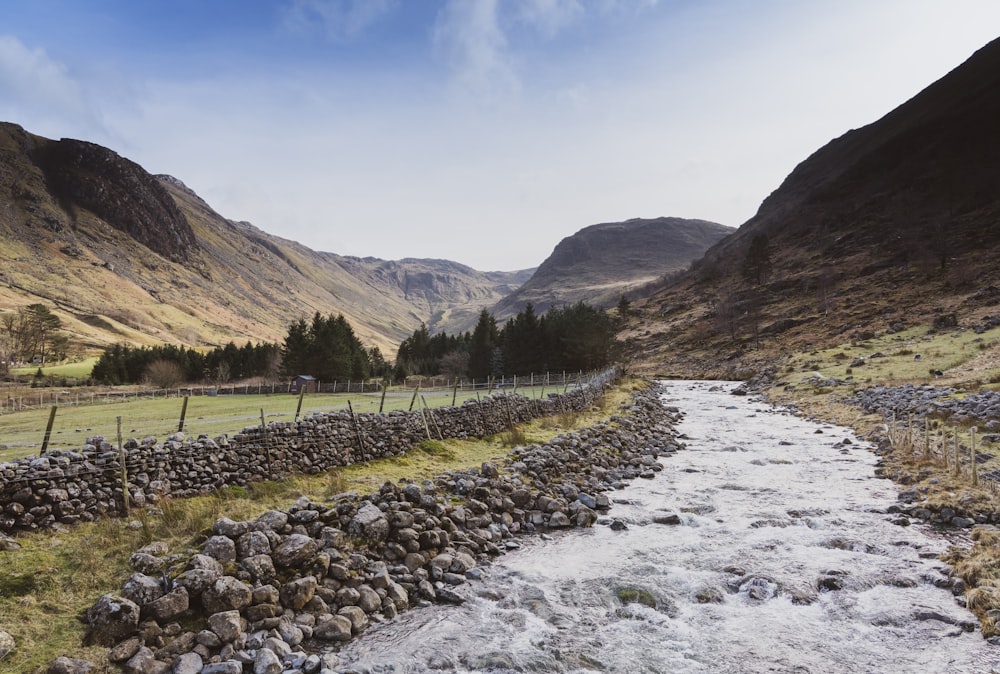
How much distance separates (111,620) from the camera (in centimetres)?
934

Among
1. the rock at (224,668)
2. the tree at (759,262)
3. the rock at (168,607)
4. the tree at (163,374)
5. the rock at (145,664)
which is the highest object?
the tree at (759,262)

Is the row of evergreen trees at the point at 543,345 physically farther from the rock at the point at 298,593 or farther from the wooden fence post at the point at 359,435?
the rock at the point at 298,593

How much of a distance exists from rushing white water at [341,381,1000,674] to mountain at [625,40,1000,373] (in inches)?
2665

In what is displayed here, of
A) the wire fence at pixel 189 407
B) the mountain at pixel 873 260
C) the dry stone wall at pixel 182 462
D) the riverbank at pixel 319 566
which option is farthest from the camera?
the mountain at pixel 873 260

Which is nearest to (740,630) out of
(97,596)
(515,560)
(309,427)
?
(515,560)

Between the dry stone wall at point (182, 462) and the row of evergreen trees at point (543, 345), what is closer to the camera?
the dry stone wall at point (182, 462)

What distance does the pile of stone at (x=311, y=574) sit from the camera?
941 centimetres

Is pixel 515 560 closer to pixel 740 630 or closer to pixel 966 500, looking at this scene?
pixel 740 630

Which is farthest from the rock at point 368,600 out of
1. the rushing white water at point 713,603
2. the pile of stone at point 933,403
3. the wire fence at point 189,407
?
the pile of stone at point 933,403

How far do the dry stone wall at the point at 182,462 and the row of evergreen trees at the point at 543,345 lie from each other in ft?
157

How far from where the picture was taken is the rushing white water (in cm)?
1015

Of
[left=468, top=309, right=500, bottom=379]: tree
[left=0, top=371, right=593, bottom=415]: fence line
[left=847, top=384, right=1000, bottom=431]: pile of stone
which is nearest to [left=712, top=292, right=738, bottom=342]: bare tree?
[left=468, top=309, right=500, bottom=379]: tree

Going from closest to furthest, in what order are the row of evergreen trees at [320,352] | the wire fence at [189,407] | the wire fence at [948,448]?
the wire fence at [948,448]
the wire fence at [189,407]
the row of evergreen trees at [320,352]

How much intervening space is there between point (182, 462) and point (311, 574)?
6.79 m
